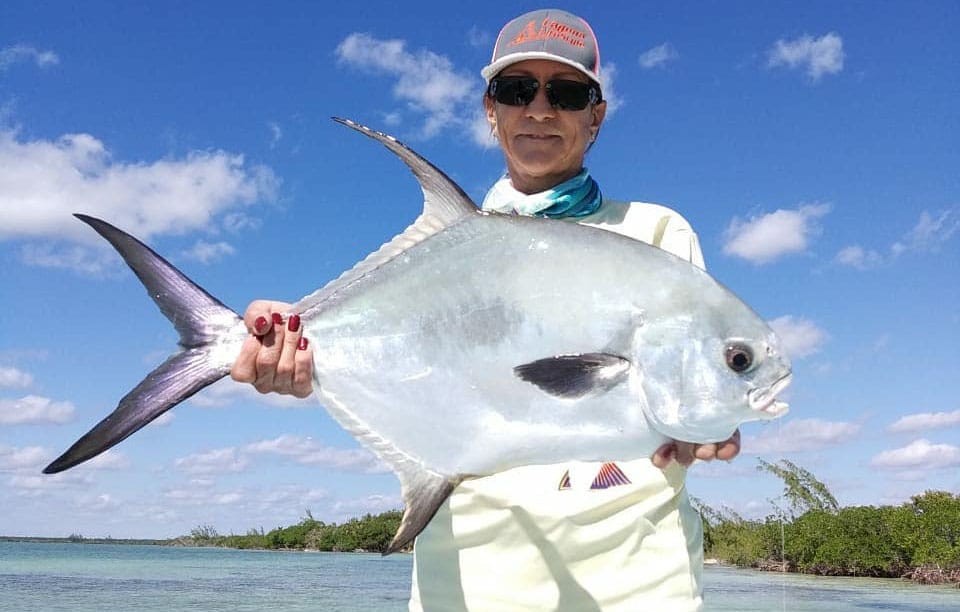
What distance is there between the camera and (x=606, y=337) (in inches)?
89.7

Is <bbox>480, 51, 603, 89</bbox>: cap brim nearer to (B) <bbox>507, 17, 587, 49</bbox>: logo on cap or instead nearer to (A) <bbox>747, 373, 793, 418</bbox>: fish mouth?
(B) <bbox>507, 17, 587, 49</bbox>: logo on cap

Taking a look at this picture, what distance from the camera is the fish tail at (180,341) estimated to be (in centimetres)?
234

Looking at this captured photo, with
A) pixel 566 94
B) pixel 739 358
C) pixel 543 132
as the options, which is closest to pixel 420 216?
pixel 543 132

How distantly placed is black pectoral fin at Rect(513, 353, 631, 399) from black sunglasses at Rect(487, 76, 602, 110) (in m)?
1.25

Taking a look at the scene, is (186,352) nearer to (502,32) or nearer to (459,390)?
(459,390)

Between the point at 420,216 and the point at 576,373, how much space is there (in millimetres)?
731

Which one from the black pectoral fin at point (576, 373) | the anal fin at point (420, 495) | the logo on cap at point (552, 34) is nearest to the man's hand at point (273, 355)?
the anal fin at point (420, 495)

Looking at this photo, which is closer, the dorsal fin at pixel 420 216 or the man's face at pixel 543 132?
the dorsal fin at pixel 420 216

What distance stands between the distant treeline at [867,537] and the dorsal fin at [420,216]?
25507 mm

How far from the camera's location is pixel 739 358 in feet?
7.39

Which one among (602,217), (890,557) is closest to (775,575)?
(890,557)

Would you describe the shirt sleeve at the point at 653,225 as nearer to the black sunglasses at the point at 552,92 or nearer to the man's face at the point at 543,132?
the man's face at the point at 543,132

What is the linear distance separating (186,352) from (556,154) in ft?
4.91

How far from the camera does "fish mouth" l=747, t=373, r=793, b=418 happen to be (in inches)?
87.7
